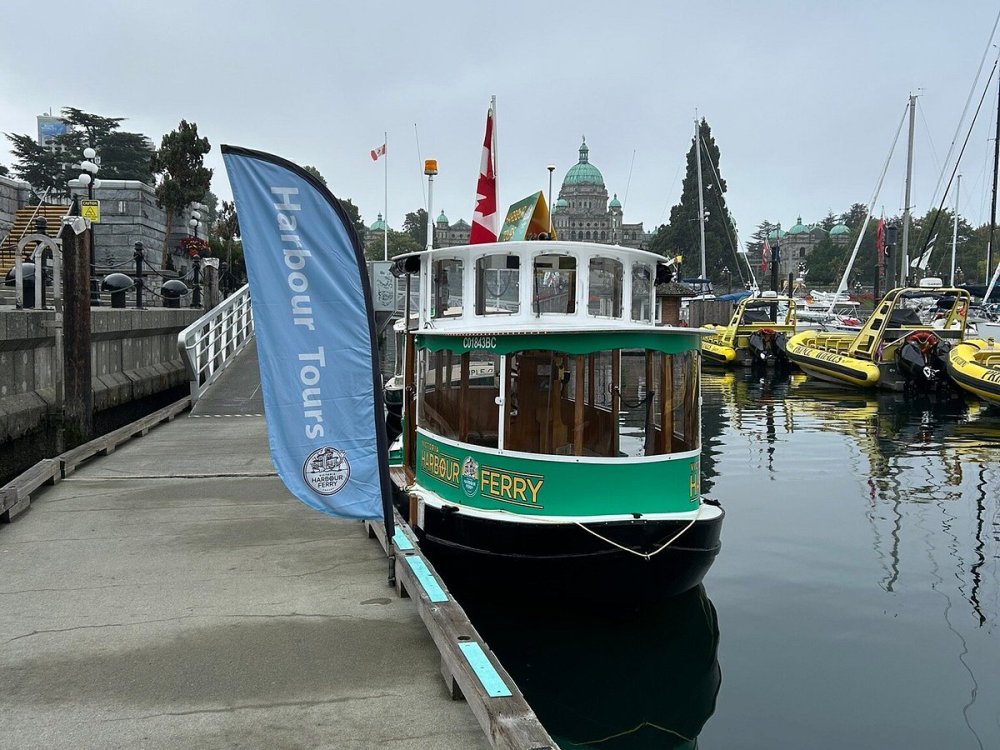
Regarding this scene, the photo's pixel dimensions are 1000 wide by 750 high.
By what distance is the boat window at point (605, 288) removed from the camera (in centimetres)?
914

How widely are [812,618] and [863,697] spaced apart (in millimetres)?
1695

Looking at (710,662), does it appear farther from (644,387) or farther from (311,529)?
(311,529)

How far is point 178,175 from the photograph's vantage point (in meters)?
38.9

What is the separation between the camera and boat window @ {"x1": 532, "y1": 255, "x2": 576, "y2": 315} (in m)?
9.11

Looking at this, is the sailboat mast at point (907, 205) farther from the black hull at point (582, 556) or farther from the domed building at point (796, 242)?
the domed building at point (796, 242)

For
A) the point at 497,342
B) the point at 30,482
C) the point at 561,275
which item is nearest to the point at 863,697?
the point at 497,342

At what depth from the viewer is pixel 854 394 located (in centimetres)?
2825

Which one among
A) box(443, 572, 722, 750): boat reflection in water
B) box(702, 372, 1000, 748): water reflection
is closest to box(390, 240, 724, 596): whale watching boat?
box(443, 572, 722, 750): boat reflection in water

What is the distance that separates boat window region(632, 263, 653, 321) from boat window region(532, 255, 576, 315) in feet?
2.19

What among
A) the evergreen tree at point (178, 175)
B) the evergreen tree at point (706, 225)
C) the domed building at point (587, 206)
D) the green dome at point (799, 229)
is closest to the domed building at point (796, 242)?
the green dome at point (799, 229)

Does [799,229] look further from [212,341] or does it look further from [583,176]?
[212,341]

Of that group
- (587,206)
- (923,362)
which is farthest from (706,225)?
(923,362)

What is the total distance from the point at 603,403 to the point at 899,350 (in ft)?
75.9

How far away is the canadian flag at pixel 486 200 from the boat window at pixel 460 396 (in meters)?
1.71
